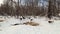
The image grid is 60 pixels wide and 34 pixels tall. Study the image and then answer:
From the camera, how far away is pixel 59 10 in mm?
1891

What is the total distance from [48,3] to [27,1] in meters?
0.28

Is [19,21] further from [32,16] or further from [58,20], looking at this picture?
[58,20]

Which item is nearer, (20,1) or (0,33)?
(0,33)

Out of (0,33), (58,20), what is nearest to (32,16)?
(58,20)

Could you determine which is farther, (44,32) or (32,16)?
(32,16)

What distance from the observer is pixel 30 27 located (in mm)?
1854

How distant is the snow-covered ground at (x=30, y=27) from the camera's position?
1807 millimetres

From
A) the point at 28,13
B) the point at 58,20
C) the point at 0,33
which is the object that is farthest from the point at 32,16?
the point at 0,33

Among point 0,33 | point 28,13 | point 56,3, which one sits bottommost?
point 0,33

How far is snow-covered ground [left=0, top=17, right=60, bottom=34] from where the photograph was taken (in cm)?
181

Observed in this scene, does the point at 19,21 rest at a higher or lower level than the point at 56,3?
lower

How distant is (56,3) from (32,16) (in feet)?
1.19

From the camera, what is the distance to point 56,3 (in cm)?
190

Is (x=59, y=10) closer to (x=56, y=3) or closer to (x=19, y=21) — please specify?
(x=56, y=3)
